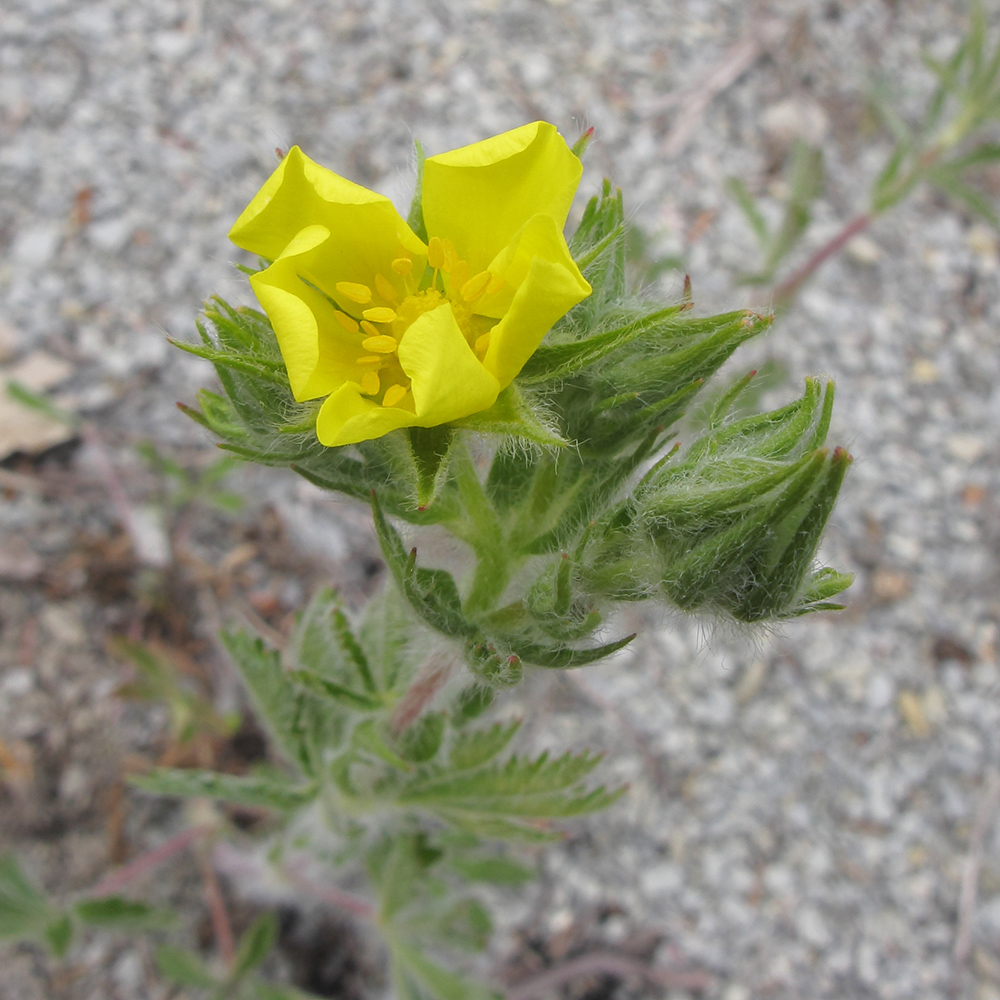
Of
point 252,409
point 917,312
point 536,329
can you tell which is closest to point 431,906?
point 252,409

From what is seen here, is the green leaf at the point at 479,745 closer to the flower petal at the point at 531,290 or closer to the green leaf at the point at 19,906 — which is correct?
the flower petal at the point at 531,290

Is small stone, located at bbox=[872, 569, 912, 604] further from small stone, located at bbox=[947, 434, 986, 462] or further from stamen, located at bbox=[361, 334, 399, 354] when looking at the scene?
stamen, located at bbox=[361, 334, 399, 354]

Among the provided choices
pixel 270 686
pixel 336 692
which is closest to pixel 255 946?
pixel 270 686

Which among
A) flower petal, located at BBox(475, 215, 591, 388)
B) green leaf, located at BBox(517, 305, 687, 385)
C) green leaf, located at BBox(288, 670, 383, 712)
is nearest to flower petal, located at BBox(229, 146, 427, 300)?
flower petal, located at BBox(475, 215, 591, 388)

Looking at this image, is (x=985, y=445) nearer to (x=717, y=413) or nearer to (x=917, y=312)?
(x=917, y=312)

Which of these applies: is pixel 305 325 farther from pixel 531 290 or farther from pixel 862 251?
pixel 862 251
